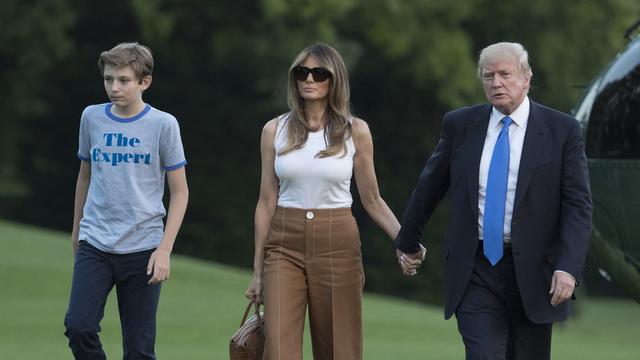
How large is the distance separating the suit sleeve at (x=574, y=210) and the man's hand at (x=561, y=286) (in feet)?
0.10

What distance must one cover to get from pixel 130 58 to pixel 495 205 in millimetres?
1827

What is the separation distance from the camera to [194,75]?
93.8 feet

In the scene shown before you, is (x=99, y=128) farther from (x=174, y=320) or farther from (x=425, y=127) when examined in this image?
(x=425, y=127)

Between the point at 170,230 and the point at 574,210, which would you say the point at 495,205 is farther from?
the point at 170,230

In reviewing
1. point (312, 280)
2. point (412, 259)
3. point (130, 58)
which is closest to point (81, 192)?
point (130, 58)

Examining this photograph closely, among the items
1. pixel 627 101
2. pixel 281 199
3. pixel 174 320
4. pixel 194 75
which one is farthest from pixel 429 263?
pixel 281 199

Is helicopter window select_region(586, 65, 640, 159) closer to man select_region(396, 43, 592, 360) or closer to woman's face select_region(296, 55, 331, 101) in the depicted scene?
man select_region(396, 43, 592, 360)

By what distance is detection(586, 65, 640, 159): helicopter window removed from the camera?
332 inches

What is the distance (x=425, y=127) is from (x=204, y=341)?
1598 centimetres

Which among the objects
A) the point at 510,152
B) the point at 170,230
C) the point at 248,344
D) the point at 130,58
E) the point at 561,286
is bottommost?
the point at 248,344

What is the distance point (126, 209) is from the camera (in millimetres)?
6469

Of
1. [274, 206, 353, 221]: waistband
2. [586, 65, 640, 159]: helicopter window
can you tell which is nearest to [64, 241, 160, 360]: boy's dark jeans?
[274, 206, 353, 221]: waistband

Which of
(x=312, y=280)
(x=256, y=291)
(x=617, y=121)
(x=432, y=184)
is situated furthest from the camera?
(x=617, y=121)

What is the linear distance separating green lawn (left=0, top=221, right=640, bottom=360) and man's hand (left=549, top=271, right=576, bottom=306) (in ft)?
22.3
